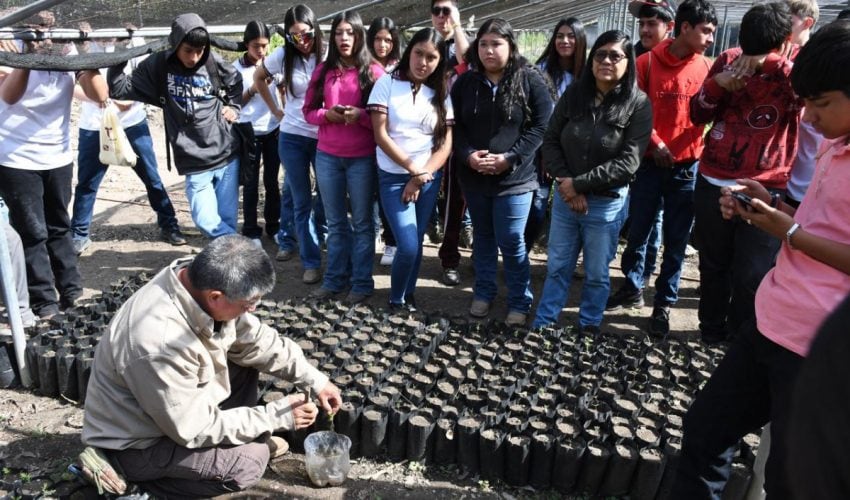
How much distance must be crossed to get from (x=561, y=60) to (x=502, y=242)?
132cm

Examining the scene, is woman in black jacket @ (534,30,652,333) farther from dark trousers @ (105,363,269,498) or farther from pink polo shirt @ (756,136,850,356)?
dark trousers @ (105,363,269,498)

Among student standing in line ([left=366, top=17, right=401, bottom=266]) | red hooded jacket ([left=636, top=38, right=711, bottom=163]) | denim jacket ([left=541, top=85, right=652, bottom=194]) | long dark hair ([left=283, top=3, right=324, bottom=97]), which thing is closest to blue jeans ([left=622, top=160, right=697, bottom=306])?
red hooded jacket ([left=636, top=38, right=711, bottom=163])

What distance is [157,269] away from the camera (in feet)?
15.6

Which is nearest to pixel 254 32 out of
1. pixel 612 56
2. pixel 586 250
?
pixel 612 56

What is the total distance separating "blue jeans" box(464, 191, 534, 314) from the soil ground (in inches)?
10.4

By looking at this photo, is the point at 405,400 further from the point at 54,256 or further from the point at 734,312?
the point at 54,256

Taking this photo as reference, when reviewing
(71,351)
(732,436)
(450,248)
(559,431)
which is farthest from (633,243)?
(71,351)

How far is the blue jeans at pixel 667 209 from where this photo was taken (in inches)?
150

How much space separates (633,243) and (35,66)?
3.26 metres

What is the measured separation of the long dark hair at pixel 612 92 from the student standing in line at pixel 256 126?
7.61 ft

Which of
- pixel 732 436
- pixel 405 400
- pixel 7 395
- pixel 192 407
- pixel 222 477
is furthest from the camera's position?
pixel 7 395

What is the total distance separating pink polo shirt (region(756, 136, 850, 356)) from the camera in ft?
5.69

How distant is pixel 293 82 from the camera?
425 cm

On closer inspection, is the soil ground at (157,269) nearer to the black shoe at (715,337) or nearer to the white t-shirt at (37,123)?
the black shoe at (715,337)
